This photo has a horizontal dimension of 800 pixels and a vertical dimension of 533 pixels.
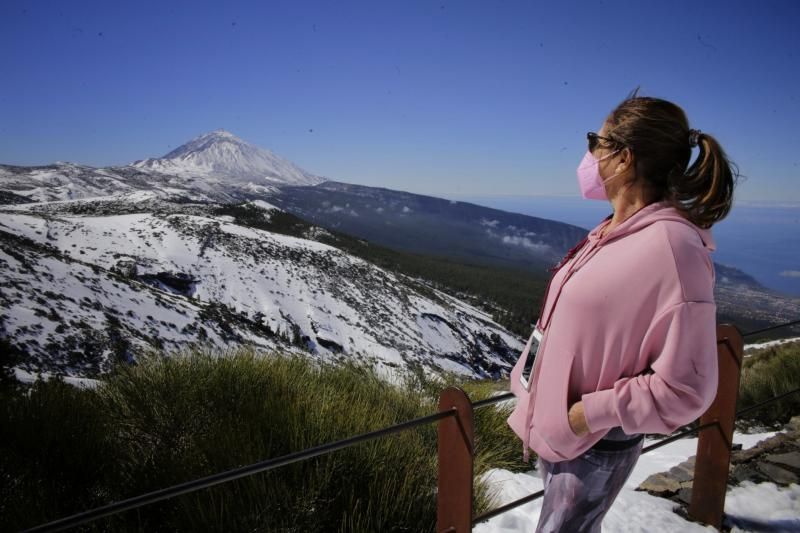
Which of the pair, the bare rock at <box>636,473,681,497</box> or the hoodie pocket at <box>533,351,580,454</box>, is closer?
the hoodie pocket at <box>533,351,580,454</box>

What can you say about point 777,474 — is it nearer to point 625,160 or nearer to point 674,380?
point 674,380

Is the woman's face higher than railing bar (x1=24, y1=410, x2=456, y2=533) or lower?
higher

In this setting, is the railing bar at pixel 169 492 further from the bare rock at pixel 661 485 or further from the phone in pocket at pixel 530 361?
the bare rock at pixel 661 485

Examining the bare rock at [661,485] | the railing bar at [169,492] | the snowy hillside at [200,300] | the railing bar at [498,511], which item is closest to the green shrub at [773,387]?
the bare rock at [661,485]

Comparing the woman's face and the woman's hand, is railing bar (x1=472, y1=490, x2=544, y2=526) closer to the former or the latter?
the woman's hand

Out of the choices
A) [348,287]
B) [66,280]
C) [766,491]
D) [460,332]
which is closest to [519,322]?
[460,332]

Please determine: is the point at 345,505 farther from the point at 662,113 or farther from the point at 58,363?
the point at 58,363

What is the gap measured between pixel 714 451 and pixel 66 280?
1388 cm

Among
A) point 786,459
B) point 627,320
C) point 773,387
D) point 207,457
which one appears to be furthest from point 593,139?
point 773,387

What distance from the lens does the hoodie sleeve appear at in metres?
1.17

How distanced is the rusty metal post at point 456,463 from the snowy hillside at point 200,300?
215 inches

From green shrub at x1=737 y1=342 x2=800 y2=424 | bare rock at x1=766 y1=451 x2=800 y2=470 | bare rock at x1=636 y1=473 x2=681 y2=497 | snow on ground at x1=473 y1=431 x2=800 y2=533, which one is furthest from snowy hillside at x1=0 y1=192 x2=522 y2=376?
green shrub at x1=737 y1=342 x2=800 y2=424

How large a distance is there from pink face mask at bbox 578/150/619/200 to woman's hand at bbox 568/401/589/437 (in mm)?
693

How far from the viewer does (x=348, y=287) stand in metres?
34.7
